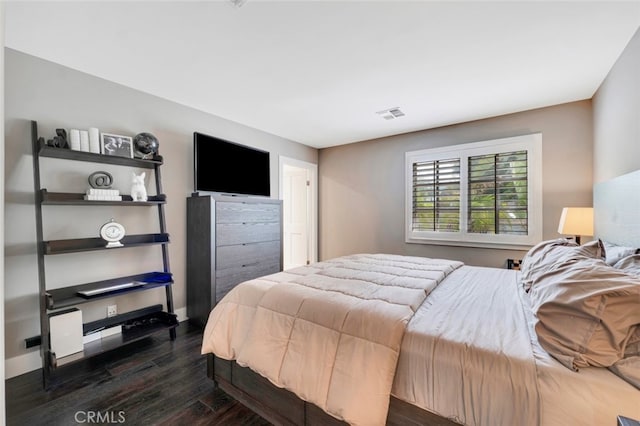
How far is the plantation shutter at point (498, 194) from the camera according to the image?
3.39 m

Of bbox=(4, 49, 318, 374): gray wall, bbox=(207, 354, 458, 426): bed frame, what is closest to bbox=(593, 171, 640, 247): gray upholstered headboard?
bbox=(207, 354, 458, 426): bed frame

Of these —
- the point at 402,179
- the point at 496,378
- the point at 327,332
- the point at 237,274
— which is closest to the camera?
the point at 496,378

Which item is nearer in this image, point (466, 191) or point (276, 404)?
point (276, 404)

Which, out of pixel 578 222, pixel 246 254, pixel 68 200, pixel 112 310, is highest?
pixel 68 200

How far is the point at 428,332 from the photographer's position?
125 centimetres

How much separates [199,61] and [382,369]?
2.59 m

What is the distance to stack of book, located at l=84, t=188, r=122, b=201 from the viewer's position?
7.64 ft

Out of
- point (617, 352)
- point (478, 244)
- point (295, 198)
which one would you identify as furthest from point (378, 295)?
point (295, 198)

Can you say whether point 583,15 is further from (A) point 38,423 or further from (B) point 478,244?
(A) point 38,423

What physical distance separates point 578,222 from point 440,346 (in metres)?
2.49

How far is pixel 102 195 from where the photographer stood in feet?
7.85

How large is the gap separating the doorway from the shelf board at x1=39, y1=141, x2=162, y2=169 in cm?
245

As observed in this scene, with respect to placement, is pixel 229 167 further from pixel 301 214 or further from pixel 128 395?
pixel 128 395

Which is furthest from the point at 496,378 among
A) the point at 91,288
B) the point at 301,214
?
the point at 301,214
